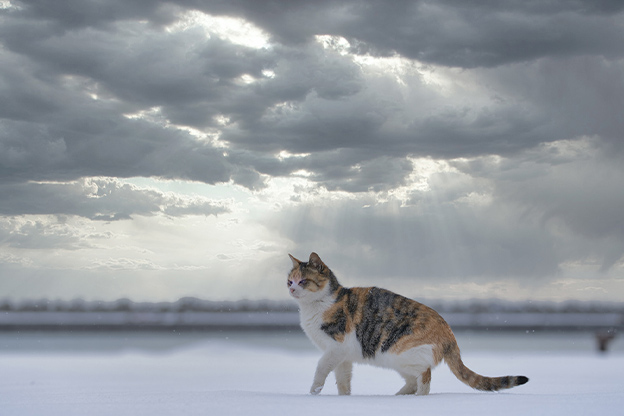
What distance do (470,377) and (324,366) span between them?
124 centimetres

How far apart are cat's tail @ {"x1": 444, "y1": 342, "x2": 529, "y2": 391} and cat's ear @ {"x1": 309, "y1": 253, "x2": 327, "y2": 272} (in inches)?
51.8

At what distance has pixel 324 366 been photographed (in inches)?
188

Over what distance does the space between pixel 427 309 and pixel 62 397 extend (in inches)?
124

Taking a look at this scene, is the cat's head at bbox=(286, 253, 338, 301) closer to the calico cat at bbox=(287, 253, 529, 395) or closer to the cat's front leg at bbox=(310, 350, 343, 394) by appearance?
the calico cat at bbox=(287, 253, 529, 395)

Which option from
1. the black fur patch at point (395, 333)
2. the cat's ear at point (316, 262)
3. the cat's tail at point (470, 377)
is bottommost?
the cat's tail at point (470, 377)

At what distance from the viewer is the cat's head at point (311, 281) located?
5.07 metres

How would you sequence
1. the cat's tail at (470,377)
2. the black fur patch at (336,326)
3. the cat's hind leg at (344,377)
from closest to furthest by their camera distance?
the cat's tail at (470,377) → the black fur patch at (336,326) → the cat's hind leg at (344,377)

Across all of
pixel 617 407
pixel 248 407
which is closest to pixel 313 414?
pixel 248 407

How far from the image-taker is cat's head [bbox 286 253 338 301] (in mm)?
5074

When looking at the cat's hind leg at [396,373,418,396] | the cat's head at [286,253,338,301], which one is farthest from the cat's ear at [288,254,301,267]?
the cat's hind leg at [396,373,418,396]

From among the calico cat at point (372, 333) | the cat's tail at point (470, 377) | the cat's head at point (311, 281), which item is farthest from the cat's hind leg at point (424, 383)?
the cat's head at point (311, 281)

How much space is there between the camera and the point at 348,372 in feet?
17.1

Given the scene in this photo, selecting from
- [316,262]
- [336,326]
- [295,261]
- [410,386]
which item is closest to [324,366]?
[336,326]

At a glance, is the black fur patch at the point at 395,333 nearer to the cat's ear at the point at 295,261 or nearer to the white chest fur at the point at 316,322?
the white chest fur at the point at 316,322
